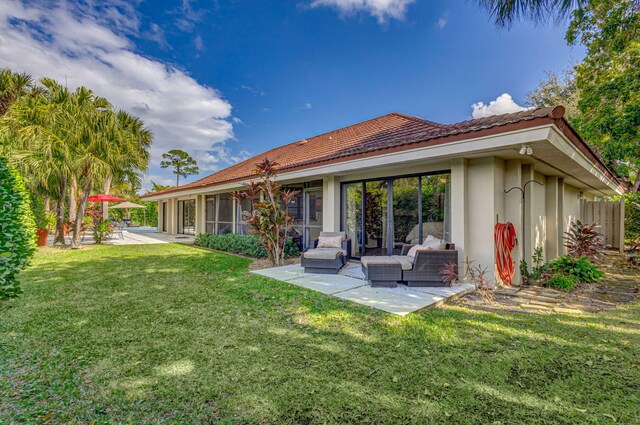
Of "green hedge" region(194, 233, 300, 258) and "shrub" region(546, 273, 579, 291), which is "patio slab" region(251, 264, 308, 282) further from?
"shrub" region(546, 273, 579, 291)

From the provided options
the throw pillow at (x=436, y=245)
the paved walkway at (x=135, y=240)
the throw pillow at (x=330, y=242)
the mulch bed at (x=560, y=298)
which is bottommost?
the mulch bed at (x=560, y=298)

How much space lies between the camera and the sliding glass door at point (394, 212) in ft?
23.1

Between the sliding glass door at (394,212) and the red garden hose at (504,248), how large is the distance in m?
1.09

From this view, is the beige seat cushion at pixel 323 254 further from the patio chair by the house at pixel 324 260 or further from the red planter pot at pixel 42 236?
the red planter pot at pixel 42 236

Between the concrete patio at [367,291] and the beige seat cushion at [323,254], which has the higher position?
the beige seat cushion at [323,254]

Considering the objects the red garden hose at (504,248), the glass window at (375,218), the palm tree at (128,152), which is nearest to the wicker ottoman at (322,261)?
the glass window at (375,218)

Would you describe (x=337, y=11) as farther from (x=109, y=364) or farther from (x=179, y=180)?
(x=179, y=180)

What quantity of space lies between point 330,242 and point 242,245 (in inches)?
168

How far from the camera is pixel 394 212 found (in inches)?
310

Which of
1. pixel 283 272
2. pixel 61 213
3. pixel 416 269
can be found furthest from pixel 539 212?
pixel 61 213

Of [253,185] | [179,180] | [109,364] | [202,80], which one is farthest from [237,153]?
[109,364]

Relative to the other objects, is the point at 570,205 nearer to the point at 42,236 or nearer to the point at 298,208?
the point at 298,208

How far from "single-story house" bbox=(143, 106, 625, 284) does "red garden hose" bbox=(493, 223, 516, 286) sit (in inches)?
5.6

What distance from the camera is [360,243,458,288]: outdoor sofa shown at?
584 centimetres
